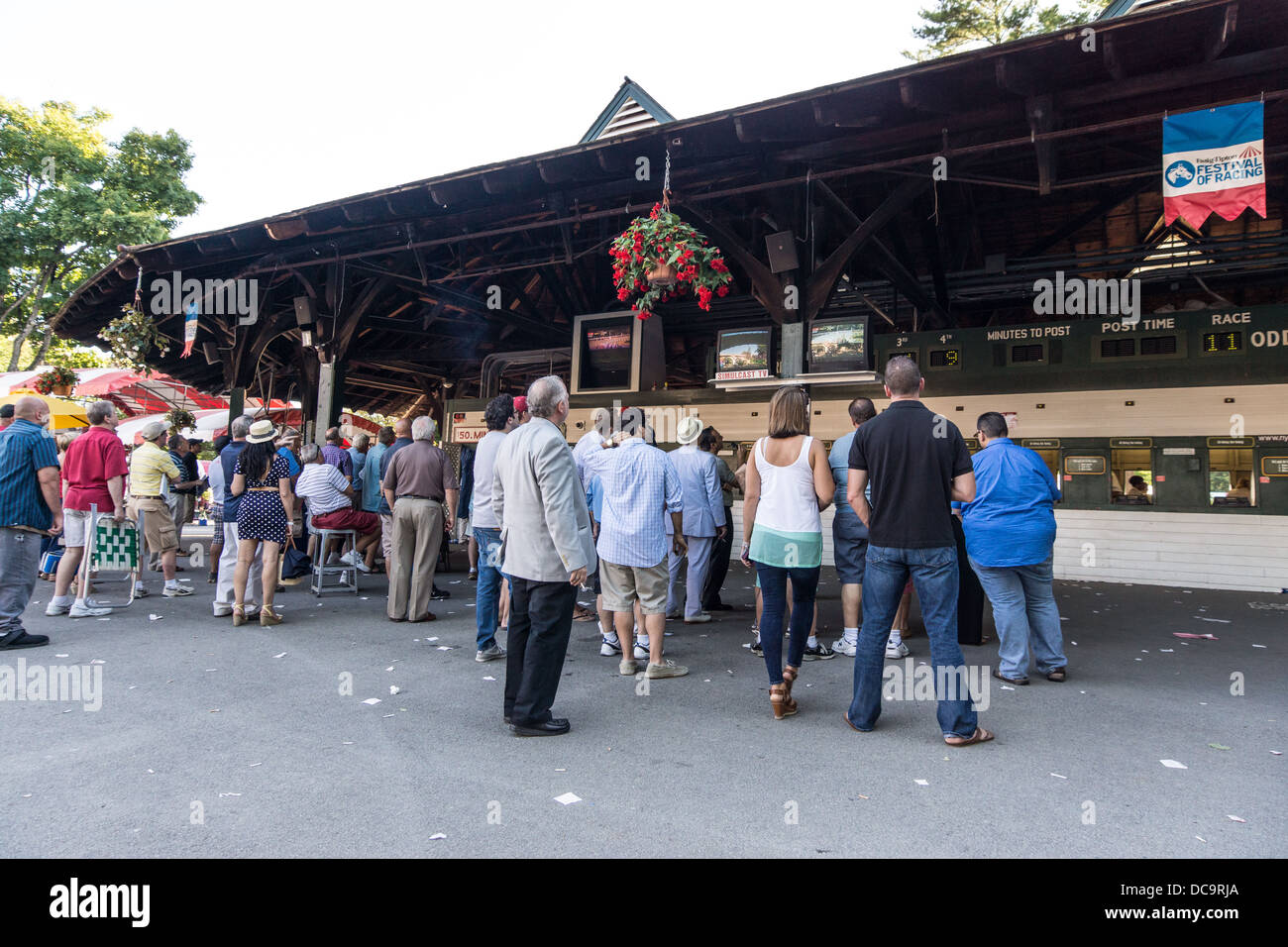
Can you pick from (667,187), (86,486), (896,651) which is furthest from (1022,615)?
(86,486)

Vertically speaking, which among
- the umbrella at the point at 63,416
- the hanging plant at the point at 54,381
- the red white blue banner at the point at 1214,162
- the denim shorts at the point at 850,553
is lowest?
the denim shorts at the point at 850,553

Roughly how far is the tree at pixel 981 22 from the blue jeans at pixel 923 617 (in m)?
26.2

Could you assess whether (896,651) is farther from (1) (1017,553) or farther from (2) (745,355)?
(2) (745,355)

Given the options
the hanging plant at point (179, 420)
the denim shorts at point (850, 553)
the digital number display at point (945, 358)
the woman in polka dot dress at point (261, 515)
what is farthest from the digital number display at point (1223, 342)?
the hanging plant at point (179, 420)

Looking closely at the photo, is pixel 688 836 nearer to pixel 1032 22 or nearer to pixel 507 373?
pixel 507 373

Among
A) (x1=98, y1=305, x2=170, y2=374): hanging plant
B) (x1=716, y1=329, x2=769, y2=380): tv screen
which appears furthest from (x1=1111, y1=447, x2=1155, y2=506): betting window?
(x1=98, y1=305, x2=170, y2=374): hanging plant

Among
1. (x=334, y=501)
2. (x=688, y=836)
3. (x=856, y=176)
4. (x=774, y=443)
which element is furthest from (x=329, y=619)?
(x=856, y=176)

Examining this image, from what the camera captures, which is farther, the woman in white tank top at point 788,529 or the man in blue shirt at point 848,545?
the man in blue shirt at point 848,545

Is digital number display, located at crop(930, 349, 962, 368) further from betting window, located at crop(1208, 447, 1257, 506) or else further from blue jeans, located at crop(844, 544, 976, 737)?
blue jeans, located at crop(844, 544, 976, 737)

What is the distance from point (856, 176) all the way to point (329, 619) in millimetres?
7505

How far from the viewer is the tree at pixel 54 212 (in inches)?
810

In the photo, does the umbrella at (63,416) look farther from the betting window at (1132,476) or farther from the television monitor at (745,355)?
the betting window at (1132,476)

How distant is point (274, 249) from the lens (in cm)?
1202

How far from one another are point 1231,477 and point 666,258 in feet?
25.3
